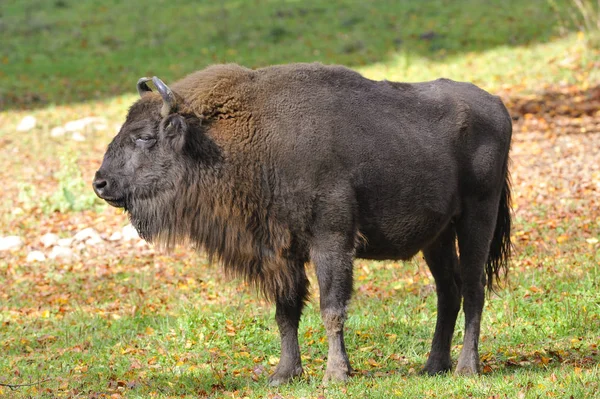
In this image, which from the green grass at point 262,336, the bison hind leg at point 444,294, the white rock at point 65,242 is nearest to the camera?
the green grass at point 262,336

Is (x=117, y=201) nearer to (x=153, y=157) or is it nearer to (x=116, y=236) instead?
(x=153, y=157)

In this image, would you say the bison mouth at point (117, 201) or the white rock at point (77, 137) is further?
the white rock at point (77, 137)

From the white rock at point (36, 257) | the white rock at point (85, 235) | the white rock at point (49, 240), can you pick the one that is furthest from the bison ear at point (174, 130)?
the white rock at point (49, 240)

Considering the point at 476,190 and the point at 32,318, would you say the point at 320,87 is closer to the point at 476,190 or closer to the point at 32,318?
the point at 476,190

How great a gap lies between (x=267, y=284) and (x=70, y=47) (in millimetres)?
20025

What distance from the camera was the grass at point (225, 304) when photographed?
269 inches

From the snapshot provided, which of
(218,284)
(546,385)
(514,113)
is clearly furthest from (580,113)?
(546,385)

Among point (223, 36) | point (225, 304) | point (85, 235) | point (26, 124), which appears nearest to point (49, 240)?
point (85, 235)

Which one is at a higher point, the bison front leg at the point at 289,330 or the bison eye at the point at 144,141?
the bison eye at the point at 144,141

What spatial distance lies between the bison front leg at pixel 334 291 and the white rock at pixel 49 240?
662cm

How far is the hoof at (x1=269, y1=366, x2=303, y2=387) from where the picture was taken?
6.84 meters

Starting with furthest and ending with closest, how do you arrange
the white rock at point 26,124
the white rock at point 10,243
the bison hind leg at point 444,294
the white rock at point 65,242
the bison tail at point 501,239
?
the white rock at point 26,124, the white rock at point 10,243, the white rock at point 65,242, the bison tail at point 501,239, the bison hind leg at point 444,294

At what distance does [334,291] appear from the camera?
659 centimetres

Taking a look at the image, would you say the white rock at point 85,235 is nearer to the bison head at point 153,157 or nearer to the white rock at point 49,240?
the white rock at point 49,240
